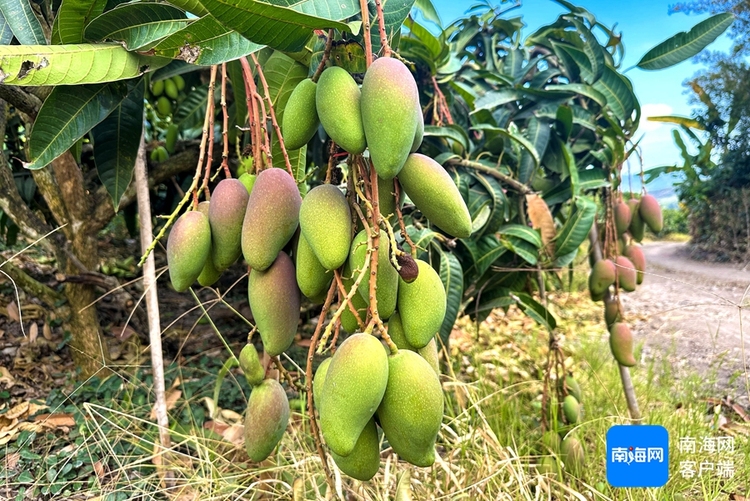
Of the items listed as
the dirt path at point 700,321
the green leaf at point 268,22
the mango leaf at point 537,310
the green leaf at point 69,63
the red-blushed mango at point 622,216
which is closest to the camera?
the green leaf at point 268,22

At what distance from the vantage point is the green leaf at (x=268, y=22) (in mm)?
437

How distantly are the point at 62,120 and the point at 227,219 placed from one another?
0.30 meters

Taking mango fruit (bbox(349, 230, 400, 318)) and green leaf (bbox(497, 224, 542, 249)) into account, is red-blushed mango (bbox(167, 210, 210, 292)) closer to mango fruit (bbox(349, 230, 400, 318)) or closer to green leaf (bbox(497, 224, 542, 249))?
mango fruit (bbox(349, 230, 400, 318))

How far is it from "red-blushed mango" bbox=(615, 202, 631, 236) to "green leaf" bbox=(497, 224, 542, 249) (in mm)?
232

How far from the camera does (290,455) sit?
129cm

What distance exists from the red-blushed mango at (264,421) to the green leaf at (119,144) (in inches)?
19.5

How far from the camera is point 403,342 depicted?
524 mm

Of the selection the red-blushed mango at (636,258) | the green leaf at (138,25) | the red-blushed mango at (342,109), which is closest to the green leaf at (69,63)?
the green leaf at (138,25)

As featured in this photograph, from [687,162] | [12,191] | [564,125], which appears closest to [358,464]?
[564,125]

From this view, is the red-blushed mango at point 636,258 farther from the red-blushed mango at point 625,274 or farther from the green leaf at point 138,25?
the green leaf at point 138,25

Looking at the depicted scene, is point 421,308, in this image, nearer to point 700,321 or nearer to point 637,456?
point 637,456

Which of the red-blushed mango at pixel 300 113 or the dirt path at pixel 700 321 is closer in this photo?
the red-blushed mango at pixel 300 113

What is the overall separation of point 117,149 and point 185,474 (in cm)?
75

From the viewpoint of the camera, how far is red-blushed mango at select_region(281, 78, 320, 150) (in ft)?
1.86
